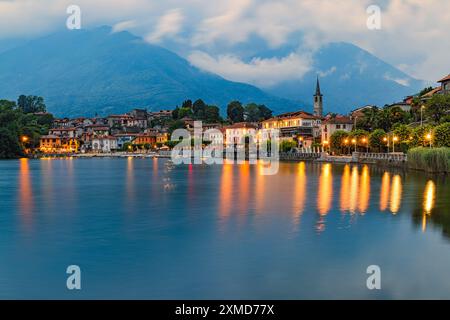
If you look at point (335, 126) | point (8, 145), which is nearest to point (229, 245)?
point (335, 126)

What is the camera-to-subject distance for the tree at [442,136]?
58456mm

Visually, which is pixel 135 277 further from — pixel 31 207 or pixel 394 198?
pixel 394 198

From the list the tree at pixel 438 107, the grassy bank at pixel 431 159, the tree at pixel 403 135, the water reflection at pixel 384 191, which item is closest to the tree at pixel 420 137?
the grassy bank at pixel 431 159

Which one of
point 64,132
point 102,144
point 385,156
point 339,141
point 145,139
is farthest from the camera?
point 64,132

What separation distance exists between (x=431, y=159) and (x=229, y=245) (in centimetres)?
4009

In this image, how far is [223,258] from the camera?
19.1 m

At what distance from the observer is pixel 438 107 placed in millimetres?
81125

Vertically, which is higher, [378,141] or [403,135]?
[403,135]

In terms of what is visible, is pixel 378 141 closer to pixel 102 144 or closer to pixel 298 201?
pixel 298 201

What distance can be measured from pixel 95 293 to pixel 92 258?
14.6 feet

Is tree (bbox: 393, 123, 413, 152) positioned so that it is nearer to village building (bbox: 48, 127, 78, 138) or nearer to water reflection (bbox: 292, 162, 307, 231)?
water reflection (bbox: 292, 162, 307, 231)

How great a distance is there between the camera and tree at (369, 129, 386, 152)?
86.9 metres

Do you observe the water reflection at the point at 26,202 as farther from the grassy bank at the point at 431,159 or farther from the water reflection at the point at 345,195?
the grassy bank at the point at 431,159

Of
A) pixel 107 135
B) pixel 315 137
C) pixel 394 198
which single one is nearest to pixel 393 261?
pixel 394 198
